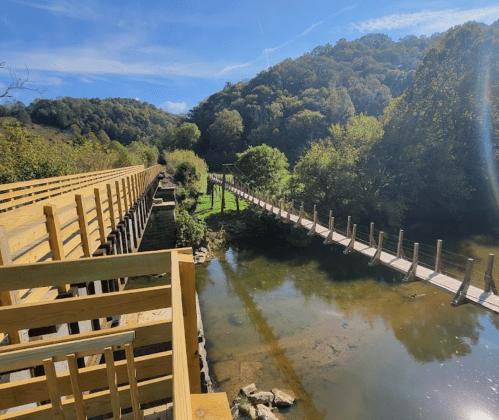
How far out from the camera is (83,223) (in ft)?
10.5

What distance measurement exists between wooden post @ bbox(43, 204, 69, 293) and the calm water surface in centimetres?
583

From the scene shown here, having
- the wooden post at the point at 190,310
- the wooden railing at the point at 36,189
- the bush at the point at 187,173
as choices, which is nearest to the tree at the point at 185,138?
the bush at the point at 187,173

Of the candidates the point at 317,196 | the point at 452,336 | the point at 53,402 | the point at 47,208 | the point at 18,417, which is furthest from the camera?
the point at 317,196

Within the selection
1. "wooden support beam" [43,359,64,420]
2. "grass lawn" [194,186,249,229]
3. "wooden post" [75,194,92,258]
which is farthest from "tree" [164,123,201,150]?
"wooden support beam" [43,359,64,420]

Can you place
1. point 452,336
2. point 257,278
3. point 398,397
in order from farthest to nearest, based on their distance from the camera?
1. point 257,278
2. point 452,336
3. point 398,397

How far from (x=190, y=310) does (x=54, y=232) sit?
1.76 m

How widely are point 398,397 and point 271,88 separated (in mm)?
65287

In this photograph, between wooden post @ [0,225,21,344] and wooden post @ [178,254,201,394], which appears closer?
wooden post @ [178,254,201,394]

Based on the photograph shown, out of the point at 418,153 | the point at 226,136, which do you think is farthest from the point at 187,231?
the point at 226,136

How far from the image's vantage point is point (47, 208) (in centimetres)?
251

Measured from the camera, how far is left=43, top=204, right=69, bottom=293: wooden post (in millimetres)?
2506

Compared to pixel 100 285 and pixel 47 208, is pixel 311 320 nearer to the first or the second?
pixel 100 285

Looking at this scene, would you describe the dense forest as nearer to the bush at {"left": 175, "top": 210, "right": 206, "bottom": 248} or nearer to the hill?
the bush at {"left": 175, "top": 210, "right": 206, "bottom": 248}

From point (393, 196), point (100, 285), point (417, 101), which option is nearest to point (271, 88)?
point (417, 101)
